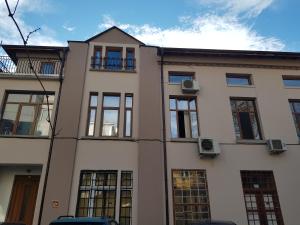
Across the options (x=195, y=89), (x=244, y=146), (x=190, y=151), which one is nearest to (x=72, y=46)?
(x=195, y=89)

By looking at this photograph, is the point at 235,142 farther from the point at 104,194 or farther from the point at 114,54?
the point at 114,54

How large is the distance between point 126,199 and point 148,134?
9.73ft

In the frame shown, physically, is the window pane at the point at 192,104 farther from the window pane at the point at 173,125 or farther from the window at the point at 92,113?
the window at the point at 92,113

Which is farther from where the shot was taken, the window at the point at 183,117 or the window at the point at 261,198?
the window at the point at 183,117

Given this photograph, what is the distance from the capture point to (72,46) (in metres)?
14.0

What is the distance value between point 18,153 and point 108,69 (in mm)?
5717

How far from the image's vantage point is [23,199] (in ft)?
38.4

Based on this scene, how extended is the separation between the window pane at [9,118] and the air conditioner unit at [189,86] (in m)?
8.08

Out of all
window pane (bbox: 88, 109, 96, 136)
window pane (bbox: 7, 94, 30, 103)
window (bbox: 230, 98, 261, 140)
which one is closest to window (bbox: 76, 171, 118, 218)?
window pane (bbox: 88, 109, 96, 136)

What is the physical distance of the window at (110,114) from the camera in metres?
12.5

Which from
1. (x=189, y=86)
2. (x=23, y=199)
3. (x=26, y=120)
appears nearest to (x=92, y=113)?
(x=26, y=120)

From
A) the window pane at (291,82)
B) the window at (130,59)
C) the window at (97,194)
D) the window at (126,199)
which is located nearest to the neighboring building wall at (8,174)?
the window at (97,194)

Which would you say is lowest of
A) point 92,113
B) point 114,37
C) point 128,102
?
point 92,113

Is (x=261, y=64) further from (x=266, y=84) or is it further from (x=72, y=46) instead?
(x=72, y=46)
